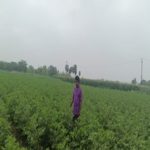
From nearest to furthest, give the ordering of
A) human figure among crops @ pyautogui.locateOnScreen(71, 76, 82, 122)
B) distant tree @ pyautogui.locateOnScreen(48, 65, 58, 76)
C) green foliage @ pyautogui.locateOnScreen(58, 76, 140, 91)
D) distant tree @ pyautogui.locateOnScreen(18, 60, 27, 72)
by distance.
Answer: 1. human figure among crops @ pyautogui.locateOnScreen(71, 76, 82, 122)
2. green foliage @ pyautogui.locateOnScreen(58, 76, 140, 91)
3. distant tree @ pyautogui.locateOnScreen(48, 65, 58, 76)
4. distant tree @ pyautogui.locateOnScreen(18, 60, 27, 72)

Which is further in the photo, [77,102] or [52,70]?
[52,70]

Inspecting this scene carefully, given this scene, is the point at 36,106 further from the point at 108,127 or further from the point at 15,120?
the point at 108,127

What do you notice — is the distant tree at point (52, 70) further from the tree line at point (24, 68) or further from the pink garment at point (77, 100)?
the pink garment at point (77, 100)

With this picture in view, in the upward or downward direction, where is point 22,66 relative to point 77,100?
upward

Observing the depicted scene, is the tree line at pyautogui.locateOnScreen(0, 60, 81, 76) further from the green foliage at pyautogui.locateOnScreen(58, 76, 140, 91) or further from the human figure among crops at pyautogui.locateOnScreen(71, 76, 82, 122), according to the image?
the human figure among crops at pyautogui.locateOnScreen(71, 76, 82, 122)

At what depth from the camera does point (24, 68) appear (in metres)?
106

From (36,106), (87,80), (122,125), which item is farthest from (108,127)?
(87,80)

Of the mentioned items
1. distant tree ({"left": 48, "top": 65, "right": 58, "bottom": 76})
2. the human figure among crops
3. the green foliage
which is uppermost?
distant tree ({"left": 48, "top": 65, "right": 58, "bottom": 76})

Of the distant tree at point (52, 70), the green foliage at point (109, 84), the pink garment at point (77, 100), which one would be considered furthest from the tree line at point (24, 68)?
the pink garment at point (77, 100)

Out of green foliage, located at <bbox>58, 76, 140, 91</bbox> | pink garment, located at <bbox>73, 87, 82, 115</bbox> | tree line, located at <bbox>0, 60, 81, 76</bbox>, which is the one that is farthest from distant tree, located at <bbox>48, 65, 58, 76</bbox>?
pink garment, located at <bbox>73, 87, 82, 115</bbox>

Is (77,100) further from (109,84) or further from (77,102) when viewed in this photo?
(109,84)

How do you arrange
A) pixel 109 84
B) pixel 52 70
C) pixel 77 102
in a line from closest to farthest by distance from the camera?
pixel 77 102, pixel 109 84, pixel 52 70

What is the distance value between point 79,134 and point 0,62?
302 feet

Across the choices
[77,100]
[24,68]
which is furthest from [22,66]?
[77,100]
